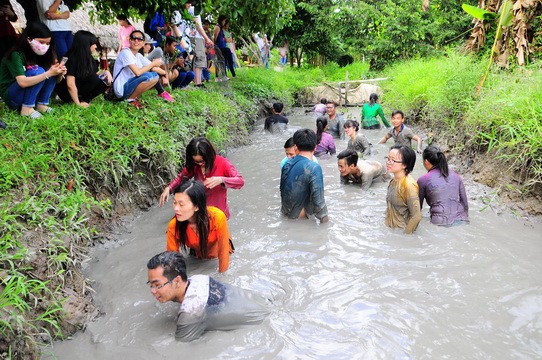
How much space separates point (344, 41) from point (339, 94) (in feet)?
17.4

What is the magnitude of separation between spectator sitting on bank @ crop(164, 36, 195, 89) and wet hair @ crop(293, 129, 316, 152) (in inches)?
193

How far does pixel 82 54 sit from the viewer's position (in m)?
6.40

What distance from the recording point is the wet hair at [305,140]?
501 centimetres

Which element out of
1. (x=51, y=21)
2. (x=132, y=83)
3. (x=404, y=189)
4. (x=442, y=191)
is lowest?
(x=442, y=191)

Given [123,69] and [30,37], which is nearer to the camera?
[30,37]

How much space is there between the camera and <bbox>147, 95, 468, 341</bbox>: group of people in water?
118 inches

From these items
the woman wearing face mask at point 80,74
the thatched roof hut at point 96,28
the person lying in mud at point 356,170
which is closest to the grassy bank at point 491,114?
the person lying in mud at point 356,170

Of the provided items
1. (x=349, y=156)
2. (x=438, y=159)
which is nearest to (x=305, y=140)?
(x=438, y=159)

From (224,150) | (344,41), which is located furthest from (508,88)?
(344,41)

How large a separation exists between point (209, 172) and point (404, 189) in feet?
7.33

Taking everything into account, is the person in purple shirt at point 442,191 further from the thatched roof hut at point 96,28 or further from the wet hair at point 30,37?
the thatched roof hut at point 96,28

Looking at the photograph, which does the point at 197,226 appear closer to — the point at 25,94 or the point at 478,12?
the point at 25,94

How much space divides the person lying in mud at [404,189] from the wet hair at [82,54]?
4754 millimetres

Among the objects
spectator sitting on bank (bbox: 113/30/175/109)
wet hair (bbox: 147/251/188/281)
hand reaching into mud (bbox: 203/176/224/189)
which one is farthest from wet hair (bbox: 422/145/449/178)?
spectator sitting on bank (bbox: 113/30/175/109)
